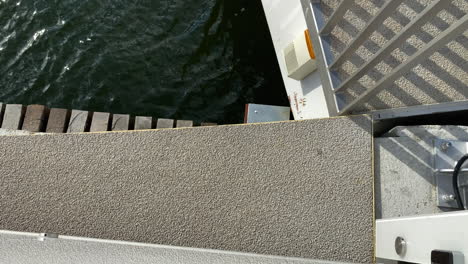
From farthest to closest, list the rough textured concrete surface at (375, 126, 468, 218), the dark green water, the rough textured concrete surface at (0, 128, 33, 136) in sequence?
the dark green water
the rough textured concrete surface at (0, 128, 33, 136)
the rough textured concrete surface at (375, 126, 468, 218)

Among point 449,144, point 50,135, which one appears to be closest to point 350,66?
point 449,144

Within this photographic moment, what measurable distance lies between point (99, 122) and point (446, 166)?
2165 millimetres

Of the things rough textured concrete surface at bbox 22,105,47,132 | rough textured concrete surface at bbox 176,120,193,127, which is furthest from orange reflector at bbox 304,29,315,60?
rough textured concrete surface at bbox 22,105,47,132

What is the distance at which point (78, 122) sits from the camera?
2721 millimetres

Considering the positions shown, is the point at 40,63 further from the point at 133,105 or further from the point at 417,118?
the point at 417,118

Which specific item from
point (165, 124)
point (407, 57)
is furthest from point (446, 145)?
point (165, 124)

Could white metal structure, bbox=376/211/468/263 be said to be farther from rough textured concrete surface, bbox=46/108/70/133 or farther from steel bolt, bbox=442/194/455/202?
rough textured concrete surface, bbox=46/108/70/133

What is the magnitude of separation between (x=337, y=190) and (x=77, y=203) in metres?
1.46

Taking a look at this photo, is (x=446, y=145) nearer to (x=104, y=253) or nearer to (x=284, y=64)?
(x=284, y=64)

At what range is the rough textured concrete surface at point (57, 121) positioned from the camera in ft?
8.83

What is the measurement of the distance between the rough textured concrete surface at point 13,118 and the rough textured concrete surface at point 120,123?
65cm

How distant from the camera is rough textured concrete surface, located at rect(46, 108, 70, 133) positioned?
2.69 m

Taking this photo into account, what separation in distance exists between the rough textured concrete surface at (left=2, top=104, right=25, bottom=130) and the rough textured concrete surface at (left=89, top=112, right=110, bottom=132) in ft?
1.65

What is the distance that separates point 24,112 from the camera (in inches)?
109
